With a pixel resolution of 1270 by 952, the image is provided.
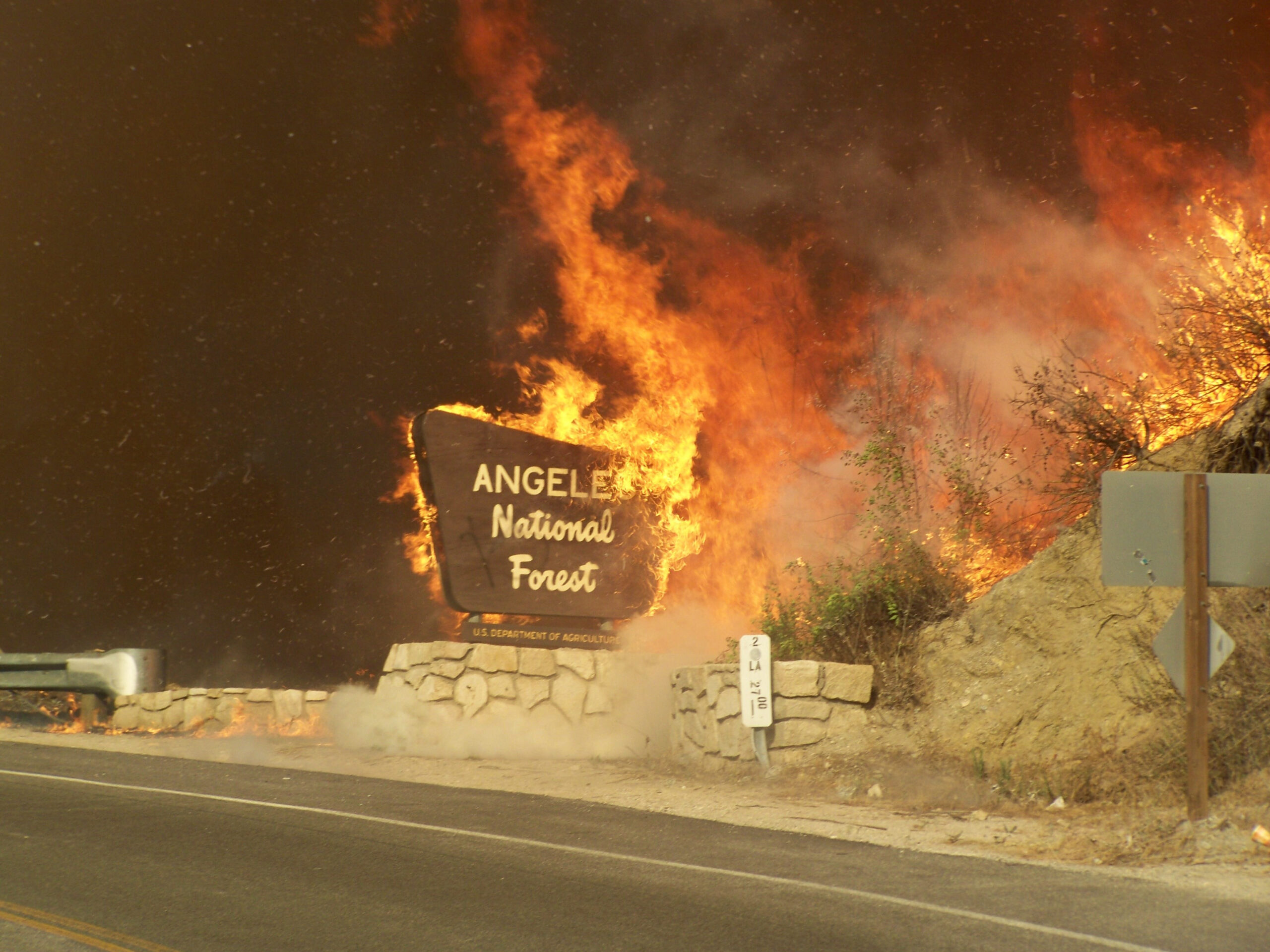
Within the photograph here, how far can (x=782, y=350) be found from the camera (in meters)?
18.8

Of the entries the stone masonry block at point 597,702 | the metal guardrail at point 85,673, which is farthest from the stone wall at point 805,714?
the metal guardrail at point 85,673

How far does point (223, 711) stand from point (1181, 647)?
527 inches

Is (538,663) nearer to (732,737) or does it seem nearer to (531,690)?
(531,690)

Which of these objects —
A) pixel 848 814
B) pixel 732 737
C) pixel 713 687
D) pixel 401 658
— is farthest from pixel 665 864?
pixel 401 658

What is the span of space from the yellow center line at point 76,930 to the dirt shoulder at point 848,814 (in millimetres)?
5135

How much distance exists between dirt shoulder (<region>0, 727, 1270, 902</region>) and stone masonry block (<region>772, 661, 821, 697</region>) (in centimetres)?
89

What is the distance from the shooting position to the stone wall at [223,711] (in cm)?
1631

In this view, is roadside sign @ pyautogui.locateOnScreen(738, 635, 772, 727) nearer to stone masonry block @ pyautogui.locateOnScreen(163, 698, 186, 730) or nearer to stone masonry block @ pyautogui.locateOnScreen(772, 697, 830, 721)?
stone masonry block @ pyautogui.locateOnScreen(772, 697, 830, 721)

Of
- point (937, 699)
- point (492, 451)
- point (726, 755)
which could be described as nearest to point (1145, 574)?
point (937, 699)

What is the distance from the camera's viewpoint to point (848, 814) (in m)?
9.72

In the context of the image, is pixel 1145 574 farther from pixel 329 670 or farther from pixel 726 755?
pixel 329 670

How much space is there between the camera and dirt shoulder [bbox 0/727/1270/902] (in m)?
7.59

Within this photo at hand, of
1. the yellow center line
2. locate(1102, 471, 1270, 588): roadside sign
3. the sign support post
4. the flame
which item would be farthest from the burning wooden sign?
the yellow center line

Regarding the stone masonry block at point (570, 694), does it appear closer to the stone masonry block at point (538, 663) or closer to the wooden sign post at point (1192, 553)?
the stone masonry block at point (538, 663)
